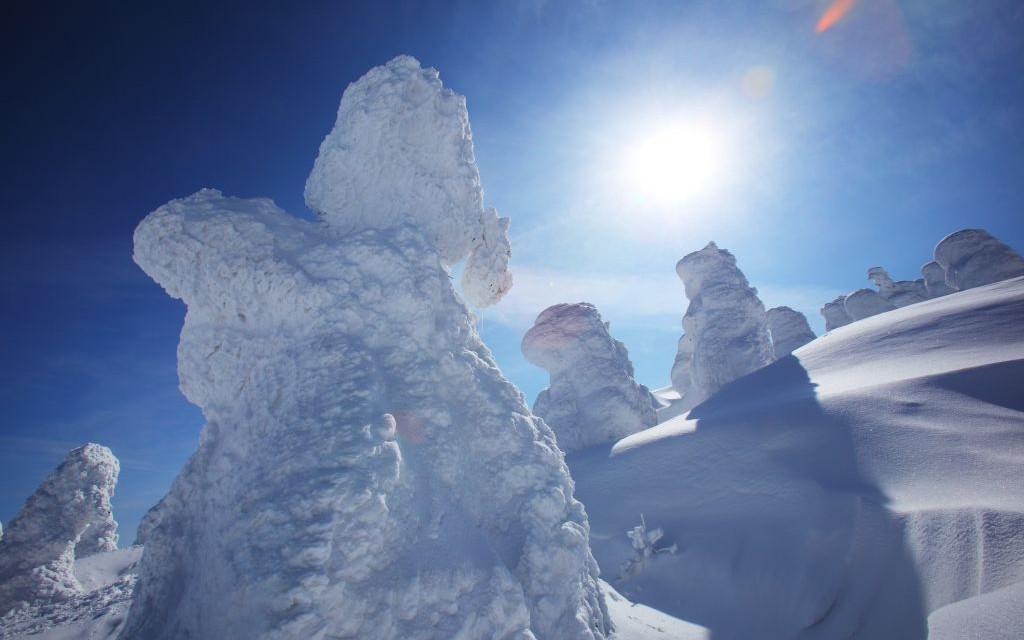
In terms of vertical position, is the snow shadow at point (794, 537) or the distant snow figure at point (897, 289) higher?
the distant snow figure at point (897, 289)

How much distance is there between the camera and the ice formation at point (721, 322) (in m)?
18.7

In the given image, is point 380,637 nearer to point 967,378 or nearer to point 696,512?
point 696,512

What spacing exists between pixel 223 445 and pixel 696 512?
9473mm

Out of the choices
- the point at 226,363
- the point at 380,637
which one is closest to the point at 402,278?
the point at 226,363

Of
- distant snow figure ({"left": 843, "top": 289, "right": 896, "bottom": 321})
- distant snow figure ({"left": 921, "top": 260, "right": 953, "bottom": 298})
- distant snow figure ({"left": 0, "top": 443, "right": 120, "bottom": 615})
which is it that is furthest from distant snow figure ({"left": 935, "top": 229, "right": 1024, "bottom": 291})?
distant snow figure ({"left": 0, "top": 443, "right": 120, "bottom": 615})

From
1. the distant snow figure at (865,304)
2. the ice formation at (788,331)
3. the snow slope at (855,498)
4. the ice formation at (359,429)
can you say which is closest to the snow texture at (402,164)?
the ice formation at (359,429)

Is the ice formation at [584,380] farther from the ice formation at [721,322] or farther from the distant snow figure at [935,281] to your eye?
the distant snow figure at [935,281]

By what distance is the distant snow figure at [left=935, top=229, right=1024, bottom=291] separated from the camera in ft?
73.1

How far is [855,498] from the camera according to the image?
23.8 feet

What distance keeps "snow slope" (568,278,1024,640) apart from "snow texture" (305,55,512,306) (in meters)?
8.01

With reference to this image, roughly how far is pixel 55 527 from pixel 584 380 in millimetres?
18557

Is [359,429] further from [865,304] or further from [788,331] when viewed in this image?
[865,304]

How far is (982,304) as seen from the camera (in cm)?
1282

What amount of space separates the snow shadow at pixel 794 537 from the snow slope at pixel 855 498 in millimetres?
27
